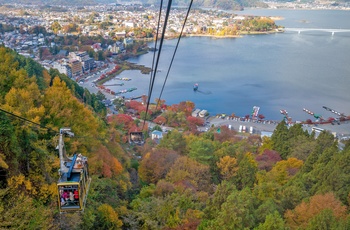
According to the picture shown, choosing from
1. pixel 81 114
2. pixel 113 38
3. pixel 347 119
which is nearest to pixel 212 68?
pixel 347 119

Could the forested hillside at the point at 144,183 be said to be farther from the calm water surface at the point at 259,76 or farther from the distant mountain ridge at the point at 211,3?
the distant mountain ridge at the point at 211,3

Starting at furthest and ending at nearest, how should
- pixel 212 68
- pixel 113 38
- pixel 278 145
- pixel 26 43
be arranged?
pixel 113 38
pixel 26 43
pixel 212 68
pixel 278 145

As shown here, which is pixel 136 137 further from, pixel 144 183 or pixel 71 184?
pixel 71 184

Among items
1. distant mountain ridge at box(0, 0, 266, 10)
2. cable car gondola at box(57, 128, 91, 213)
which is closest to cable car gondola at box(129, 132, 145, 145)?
cable car gondola at box(57, 128, 91, 213)

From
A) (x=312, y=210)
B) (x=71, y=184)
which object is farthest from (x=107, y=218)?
(x=312, y=210)

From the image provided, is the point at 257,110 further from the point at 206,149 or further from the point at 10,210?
the point at 10,210

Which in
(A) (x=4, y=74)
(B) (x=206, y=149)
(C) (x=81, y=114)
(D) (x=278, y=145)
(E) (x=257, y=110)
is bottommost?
(E) (x=257, y=110)

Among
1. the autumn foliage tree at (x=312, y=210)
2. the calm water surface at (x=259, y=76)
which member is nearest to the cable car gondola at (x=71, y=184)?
the autumn foliage tree at (x=312, y=210)
